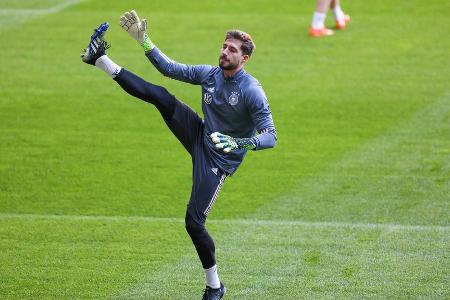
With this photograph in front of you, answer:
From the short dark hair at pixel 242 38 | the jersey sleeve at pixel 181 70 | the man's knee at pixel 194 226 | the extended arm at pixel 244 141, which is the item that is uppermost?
the short dark hair at pixel 242 38

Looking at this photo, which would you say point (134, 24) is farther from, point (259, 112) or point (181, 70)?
point (259, 112)

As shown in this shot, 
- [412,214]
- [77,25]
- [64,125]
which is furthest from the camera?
[77,25]

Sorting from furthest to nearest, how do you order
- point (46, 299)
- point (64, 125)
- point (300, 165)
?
1. point (64, 125)
2. point (300, 165)
3. point (46, 299)

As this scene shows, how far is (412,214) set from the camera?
11.6m

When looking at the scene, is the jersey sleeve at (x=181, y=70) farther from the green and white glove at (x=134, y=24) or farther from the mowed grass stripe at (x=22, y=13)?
the mowed grass stripe at (x=22, y=13)

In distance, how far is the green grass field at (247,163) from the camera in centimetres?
989

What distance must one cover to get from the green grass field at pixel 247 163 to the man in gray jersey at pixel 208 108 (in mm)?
902

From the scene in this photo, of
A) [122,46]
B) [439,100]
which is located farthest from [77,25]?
[439,100]

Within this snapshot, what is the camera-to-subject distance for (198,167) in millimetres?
9008

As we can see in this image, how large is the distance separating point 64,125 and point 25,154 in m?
1.20

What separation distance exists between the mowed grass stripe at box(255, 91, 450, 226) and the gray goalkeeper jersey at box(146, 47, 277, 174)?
281 centimetres

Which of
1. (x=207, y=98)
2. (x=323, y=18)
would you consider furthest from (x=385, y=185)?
(x=323, y=18)

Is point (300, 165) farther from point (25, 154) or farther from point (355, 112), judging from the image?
point (25, 154)

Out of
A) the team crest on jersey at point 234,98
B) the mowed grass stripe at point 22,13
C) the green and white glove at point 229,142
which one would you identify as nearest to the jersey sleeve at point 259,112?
the team crest on jersey at point 234,98
